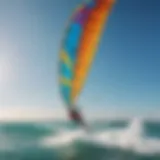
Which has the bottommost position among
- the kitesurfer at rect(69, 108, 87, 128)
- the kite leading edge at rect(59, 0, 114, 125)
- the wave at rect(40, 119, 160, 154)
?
the wave at rect(40, 119, 160, 154)

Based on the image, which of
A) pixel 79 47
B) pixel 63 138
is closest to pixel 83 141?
pixel 63 138

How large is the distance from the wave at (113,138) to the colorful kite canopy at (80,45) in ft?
0.46

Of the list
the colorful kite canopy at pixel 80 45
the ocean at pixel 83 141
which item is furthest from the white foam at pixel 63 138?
the colorful kite canopy at pixel 80 45

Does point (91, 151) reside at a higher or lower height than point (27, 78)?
lower

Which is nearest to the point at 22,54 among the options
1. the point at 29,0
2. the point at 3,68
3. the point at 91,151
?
the point at 3,68

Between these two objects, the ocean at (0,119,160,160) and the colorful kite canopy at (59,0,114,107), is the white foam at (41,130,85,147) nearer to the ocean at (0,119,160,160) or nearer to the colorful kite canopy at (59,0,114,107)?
the ocean at (0,119,160,160)

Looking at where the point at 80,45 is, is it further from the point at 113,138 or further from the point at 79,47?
the point at 113,138

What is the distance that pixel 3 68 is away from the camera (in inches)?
61.2

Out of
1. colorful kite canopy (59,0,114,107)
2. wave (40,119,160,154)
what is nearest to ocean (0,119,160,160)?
wave (40,119,160,154)

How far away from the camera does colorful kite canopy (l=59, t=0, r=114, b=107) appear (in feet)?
4.95

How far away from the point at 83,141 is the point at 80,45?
0.42m

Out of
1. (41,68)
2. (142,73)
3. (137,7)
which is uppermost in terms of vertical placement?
(137,7)

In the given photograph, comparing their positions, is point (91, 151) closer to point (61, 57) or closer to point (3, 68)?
point (61, 57)

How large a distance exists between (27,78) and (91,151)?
0.42m
